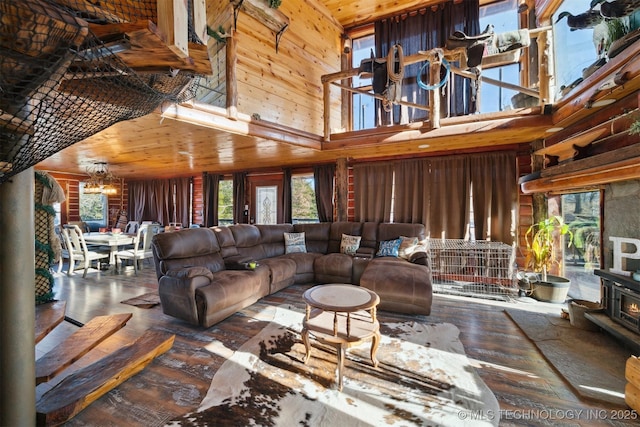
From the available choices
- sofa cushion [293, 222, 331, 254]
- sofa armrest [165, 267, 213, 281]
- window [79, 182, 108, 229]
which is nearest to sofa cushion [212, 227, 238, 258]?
sofa armrest [165, 267, 213, 281]

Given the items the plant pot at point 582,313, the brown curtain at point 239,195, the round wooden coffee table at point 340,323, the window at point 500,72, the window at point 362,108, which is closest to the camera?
the round wooden coffee table at point 340,323

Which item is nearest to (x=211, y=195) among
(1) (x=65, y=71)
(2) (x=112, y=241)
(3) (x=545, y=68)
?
(2) (x=112, y=241)

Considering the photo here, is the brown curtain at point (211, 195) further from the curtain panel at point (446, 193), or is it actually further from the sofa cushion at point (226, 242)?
the curtain panel at point (446, 193)

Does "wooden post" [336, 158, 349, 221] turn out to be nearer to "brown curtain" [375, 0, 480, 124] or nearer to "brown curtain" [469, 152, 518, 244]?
"brown curtain" [375, 0, 480, 124]

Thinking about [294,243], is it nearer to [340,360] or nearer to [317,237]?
[317,237]

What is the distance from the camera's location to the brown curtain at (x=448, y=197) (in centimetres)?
457

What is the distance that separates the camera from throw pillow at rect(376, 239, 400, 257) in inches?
176

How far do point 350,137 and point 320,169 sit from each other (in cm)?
153

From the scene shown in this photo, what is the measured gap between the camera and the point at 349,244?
190 inches

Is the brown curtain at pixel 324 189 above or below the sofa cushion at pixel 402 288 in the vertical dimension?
above

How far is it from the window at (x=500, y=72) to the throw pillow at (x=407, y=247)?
226 cm

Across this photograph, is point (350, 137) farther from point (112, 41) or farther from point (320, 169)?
point (112, 41)

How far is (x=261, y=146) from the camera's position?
4184 mm

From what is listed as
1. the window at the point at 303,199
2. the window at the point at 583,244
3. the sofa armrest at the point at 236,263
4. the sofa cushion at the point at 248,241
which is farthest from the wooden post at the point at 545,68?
the sofa cushion at the point at 248,241
